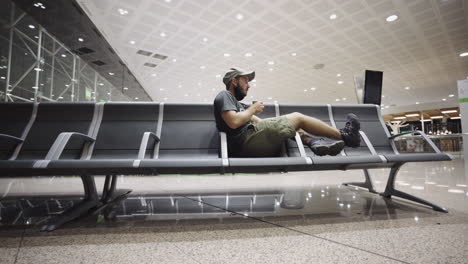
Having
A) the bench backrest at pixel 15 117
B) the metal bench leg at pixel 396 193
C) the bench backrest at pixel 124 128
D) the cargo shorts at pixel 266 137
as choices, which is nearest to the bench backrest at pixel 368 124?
the metal bench leg at pixel 396 193

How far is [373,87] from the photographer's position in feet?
8.66

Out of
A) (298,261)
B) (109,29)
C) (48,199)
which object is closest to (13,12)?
(109,29)

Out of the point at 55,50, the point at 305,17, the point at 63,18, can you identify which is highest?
the point at 305,17

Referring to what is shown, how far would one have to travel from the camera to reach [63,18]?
541 centimetres

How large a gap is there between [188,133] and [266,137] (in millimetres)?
783

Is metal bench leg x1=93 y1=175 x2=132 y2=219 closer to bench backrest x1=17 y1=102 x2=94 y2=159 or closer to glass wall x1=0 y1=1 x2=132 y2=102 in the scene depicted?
bench backrest x1=17 y1=102 x2=94 y2=159

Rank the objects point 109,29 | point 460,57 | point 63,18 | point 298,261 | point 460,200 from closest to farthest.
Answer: point 298,261
point 460,200
point 63,18
point 109,29
point 460,57

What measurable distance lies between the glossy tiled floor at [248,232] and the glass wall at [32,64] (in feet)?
13.7

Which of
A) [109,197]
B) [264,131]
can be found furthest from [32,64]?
[264,131]

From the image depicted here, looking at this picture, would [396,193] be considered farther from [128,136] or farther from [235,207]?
[128,136]

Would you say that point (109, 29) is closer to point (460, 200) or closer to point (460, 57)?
point (460, 200)

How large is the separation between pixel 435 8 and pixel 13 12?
34.3 feet

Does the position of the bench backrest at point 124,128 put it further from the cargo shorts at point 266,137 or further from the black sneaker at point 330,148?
the black sneaker at point 330,148

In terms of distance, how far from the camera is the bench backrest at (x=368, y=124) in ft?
6.93
